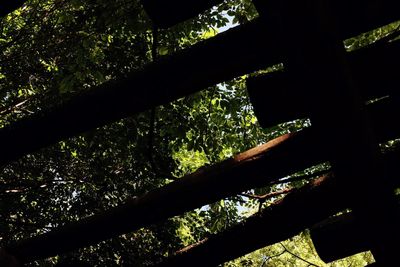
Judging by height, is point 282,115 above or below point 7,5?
below

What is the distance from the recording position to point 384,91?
6.30 feet

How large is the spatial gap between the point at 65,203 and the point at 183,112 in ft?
13.9

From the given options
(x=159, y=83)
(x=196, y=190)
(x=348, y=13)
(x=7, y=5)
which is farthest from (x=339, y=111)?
(x=7, y=5)

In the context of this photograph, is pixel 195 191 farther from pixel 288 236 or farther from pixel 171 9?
pixel 171 9

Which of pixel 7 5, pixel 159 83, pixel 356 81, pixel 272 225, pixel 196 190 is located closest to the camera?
pixel 7 5

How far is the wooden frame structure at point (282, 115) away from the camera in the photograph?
1.43 meters

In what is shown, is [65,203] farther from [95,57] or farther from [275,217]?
[275,217]

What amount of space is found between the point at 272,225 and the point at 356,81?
105 centimetres

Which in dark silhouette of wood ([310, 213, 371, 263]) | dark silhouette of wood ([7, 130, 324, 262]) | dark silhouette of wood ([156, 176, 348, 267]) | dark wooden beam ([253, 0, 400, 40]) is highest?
dark wooden beam ([253, 0, 400, 40])

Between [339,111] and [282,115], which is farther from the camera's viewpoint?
[282,115]

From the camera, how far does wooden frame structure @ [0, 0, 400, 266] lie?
4.69ft

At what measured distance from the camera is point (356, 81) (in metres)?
1.85

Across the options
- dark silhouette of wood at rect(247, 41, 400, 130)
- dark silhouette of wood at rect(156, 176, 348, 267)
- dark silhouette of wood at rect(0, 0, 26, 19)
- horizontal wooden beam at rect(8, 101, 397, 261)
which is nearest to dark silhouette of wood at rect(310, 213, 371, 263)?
dark silhouette of wood at rect(156, 176, 348, 267)

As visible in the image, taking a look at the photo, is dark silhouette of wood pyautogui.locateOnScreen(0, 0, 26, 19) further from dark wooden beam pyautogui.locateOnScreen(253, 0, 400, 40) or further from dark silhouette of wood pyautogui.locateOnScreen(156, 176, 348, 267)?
dark silhouette of wood pyautogui.locateOnScreen(156, 176, 348, 267)
